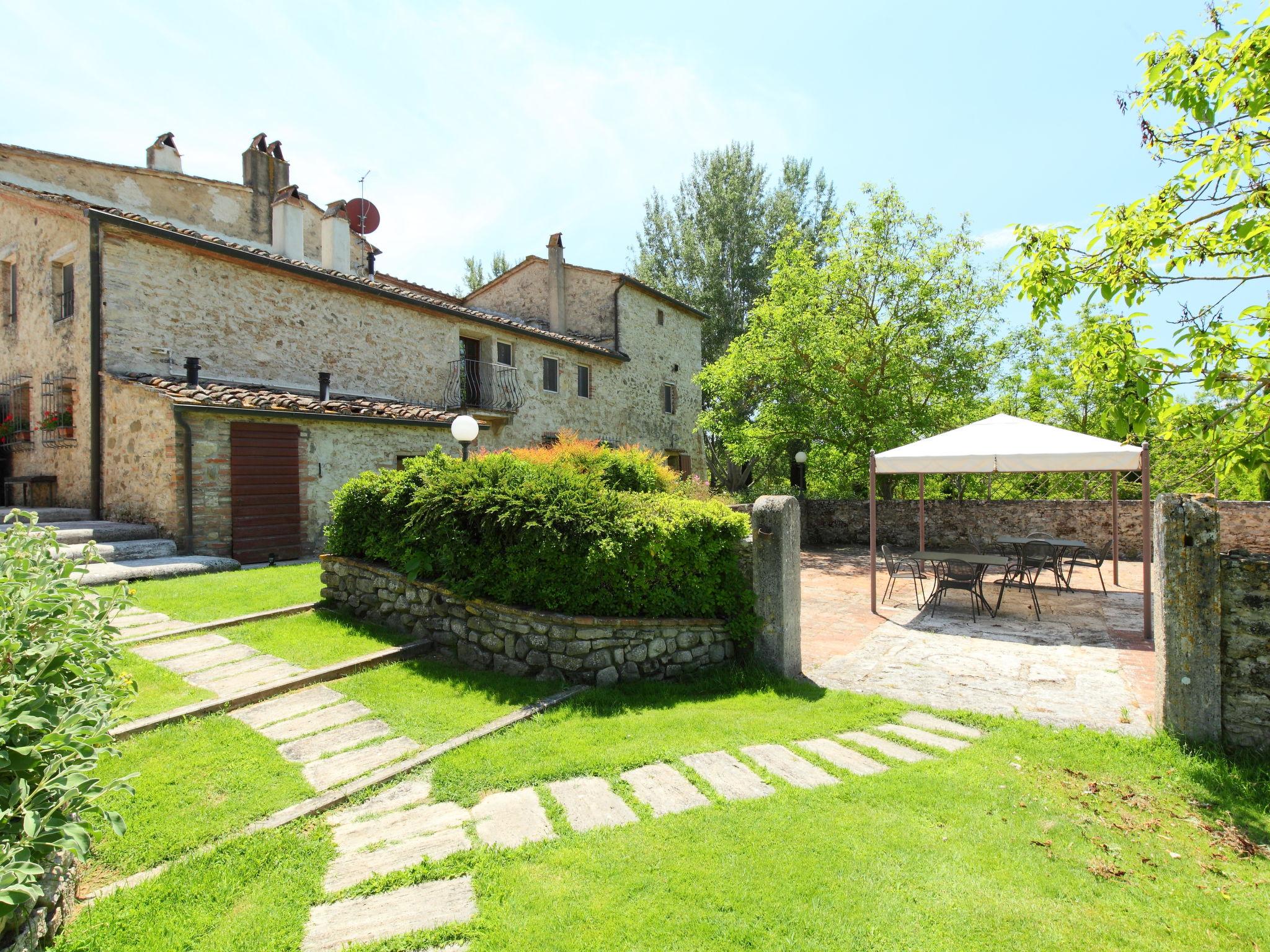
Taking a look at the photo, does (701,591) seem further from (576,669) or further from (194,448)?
(194,448)

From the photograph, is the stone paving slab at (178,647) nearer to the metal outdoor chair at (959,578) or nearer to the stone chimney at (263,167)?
the metal outdoor chair at (959,578)

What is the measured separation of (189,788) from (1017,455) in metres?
8.48

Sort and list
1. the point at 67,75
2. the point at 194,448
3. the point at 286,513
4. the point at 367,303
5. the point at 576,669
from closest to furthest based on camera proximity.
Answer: the point at 576,669
the point at 67,75
the point at 194,448
the point at 286,513
the point at 367,303

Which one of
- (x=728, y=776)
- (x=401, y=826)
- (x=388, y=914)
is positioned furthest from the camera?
(x=728, y=776)

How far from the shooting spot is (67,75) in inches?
226

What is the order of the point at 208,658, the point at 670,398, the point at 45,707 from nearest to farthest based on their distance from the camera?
the point at 45,707
the point at 208,658
the point at 670,398

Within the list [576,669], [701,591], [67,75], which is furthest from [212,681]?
[67,75]

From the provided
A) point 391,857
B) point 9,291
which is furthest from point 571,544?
point 9,291

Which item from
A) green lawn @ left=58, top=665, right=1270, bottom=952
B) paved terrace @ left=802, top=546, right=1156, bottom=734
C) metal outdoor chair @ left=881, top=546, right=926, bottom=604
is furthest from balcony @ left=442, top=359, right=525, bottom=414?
green lawn @ left=58, top=665, right=1270, bottom=952

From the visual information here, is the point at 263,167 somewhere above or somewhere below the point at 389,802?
above

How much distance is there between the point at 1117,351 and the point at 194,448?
11.7 m

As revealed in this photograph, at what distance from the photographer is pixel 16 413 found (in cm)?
A: 1261

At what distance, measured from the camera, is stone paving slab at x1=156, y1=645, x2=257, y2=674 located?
16.0 feet

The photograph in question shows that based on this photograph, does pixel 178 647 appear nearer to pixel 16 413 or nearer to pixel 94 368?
pixel 94 368
